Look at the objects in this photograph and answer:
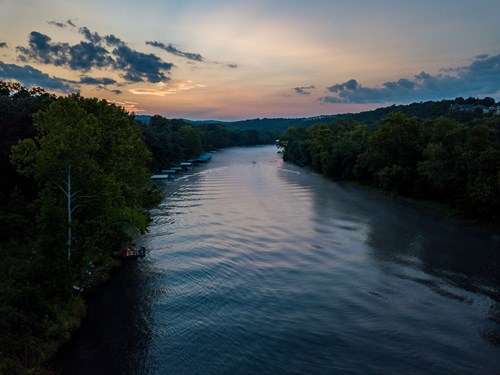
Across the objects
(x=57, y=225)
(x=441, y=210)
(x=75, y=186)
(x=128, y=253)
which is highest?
(x=75, y=186)

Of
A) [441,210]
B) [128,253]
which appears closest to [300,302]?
[128,253]

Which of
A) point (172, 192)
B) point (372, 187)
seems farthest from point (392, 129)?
point (172, 192)

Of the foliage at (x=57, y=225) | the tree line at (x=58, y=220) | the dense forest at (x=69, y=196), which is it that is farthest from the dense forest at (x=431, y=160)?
the foliage at (x=57, y=225)

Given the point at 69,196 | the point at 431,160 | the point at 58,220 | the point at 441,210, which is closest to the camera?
the point at 58,220

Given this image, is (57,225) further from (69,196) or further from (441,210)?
(441,210)

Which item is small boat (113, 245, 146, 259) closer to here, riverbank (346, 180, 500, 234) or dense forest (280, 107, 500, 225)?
riverbank (346, 180, 500, 234)

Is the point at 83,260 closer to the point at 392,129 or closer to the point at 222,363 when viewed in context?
the point at 222,363

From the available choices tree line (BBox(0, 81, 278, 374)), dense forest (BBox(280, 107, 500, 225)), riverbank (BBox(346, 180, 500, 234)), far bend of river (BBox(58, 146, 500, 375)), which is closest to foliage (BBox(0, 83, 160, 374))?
tree line (BBox(0, 81, 278, 374))

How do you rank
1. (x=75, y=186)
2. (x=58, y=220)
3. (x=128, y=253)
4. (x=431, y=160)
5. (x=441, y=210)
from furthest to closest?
(x=431, y=160)
(x=441, y=210)
(x=128, y=253)
(x=75, y=186)
(x=58, y=220)
